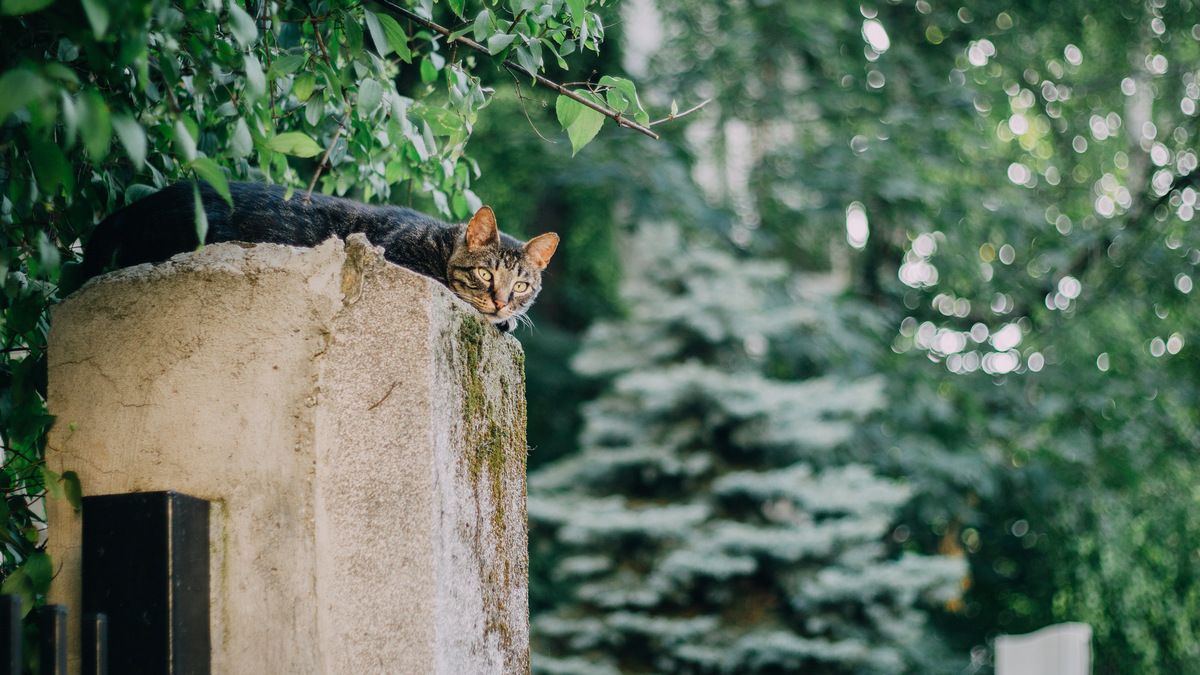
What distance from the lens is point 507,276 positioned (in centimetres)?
320

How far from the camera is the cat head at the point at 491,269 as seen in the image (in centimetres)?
307

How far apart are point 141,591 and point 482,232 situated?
66.7 inches

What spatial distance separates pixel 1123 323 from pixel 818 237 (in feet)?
8.59

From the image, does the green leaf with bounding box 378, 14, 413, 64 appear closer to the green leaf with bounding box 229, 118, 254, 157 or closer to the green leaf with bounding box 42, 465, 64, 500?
the green leaf with bounding box 229, 118, 254, 157

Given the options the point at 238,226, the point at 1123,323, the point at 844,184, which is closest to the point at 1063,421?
the point at 1123,323

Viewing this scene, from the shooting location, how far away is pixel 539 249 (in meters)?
3.39

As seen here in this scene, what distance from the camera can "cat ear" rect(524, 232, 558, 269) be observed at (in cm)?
334

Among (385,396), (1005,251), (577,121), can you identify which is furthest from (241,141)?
(1005,251)

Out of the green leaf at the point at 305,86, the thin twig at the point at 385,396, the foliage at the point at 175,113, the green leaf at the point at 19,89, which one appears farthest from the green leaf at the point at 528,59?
the green leaf at the point at 19,89

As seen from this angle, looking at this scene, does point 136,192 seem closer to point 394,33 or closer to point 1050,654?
point 394,33

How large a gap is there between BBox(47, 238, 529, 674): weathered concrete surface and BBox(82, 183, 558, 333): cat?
0.24 m

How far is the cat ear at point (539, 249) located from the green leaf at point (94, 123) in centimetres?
202

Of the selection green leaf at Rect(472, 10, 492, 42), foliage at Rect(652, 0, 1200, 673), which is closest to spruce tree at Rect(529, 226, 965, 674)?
foliage at Rect(652, 0, 1200, 673)

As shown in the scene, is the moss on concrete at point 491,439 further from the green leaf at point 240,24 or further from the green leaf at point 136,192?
the green leaf at point 136,192
